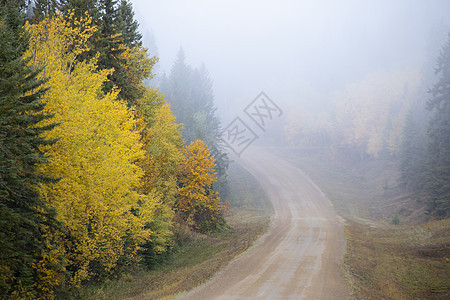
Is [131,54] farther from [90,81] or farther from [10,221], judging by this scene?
[10,221]

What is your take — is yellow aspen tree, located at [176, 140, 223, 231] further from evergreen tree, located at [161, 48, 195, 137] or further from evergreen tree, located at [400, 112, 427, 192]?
evergreen tree, located at [400, 112, 427, 192]

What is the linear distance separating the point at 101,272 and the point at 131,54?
15439mm

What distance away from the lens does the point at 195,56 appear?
17800 cm

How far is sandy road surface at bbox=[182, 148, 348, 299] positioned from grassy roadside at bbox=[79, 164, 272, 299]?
3.09 feet

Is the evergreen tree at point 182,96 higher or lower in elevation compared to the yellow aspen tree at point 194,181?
higher

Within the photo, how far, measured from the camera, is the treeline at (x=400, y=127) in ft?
120

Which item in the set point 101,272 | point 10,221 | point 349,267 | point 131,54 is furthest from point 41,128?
point 349,267

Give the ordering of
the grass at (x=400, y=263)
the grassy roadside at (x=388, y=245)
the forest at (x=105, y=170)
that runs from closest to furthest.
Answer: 1. the forest at (x=105, y=170)
2. the grass at (x=400, y=263)
3. the grassy roadside at (x=388, y=245)

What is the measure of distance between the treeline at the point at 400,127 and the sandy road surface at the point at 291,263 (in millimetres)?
13507

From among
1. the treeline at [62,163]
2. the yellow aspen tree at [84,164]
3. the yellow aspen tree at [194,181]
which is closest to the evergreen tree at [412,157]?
the yellow aspen tree at [194,181]

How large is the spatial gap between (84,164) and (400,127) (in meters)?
61.6

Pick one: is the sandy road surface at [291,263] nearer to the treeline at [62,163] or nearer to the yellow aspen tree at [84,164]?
the yellow aspen tree at [84,164]

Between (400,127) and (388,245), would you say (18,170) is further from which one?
(400,127)

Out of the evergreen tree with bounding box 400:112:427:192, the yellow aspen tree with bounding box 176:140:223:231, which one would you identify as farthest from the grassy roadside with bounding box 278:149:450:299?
the yellow aspen tree with bounding box 176:140:223:231
